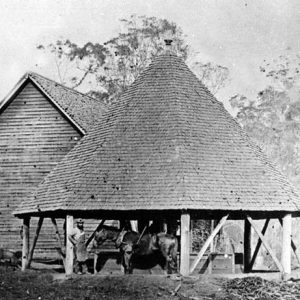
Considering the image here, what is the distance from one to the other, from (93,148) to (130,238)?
3.18 meters

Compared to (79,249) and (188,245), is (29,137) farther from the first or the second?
(188,245)

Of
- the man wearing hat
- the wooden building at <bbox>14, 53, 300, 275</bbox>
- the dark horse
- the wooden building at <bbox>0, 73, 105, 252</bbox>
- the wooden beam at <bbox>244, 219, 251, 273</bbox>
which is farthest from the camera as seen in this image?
the wooden building at <bbox>0, 73, 105, 252</bbox>

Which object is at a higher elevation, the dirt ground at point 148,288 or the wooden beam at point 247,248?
the wooden beam at point 247,248

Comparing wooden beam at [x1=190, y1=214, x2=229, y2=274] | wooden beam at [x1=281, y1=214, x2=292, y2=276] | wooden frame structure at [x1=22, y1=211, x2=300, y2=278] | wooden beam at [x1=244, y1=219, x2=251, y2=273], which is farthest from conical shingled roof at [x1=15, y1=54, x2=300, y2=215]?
wooden beam at [x1=244, y1=219, x2=251, y2=273]

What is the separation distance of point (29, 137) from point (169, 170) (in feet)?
32.4

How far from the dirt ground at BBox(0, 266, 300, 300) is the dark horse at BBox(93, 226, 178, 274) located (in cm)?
126

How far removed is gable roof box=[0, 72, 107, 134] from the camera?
88.8 ft

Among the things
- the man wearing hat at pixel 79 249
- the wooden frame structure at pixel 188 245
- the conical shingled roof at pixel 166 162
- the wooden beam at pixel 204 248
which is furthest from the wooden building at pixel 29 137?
the wooden beam at pixel 204 248

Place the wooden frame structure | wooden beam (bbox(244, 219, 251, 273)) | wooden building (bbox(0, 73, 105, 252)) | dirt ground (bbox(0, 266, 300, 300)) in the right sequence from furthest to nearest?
1. wooden building (bbox(0, 73, 105, 252))
2. wooden beam (bbox(244, 219, 251, 273))
3. the wooden frame structure
4. dirt ground (bbox(0, 266, 300, 300))

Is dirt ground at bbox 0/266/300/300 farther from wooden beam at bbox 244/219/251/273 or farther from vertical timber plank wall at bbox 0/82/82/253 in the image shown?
vertical timber plank wall at bbox 0/82/82/253

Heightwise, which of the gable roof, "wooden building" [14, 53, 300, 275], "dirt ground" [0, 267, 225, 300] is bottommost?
"dirt ground" [0, 267, 225, 300]

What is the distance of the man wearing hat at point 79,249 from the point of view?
19000 millimetres

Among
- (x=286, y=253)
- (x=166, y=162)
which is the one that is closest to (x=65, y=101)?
(x=166, y=162)

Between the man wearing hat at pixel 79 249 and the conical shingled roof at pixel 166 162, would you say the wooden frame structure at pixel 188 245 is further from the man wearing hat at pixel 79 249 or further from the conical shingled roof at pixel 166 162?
the conical shingled roof at pixel 166 162
